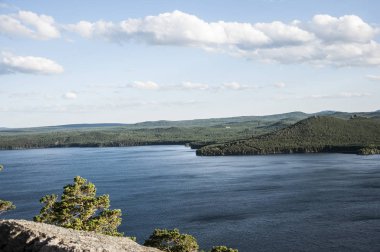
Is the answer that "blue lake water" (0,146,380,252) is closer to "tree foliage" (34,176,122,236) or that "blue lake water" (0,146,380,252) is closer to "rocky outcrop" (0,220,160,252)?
"tree foliage" (34,176,122,236)

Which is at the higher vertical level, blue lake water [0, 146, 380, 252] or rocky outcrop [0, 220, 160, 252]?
rocky outcrop [0, 220, 160, 252]

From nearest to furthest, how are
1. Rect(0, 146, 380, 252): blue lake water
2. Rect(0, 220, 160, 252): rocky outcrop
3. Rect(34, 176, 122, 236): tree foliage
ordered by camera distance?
1. Rect(0, 220, 160, 252): rocky outcrop
2. Rect(34, 176, 122, 236): tree foliage
3. Rect(0, 146, 380, 252): blue lake water

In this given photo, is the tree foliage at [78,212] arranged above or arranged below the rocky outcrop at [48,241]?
below

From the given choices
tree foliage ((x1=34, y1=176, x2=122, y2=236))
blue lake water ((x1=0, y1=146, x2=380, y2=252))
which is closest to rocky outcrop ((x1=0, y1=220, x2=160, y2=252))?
tree foliage ((x1=34, y1=176, x2=122, y2=236))

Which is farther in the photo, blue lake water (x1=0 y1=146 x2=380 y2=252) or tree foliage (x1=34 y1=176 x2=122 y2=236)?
blue lake water (x1=0 y1=146 x2=380 y2=252)

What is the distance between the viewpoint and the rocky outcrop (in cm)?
2497

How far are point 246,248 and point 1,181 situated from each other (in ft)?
472

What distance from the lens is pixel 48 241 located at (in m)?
26.0

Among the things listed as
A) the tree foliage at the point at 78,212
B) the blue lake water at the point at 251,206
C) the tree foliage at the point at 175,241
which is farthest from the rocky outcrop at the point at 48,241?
the blue lake water at the point at 251,206

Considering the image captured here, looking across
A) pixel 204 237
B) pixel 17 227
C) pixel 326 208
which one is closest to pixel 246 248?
pixel 204 237

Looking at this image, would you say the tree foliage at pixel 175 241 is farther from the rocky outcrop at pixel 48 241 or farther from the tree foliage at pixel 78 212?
the rocky outcrop at pixel 48 241

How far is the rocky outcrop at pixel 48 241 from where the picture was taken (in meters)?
25.0

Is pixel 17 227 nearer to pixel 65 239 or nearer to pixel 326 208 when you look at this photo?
pixel 65 239

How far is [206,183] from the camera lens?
177m
